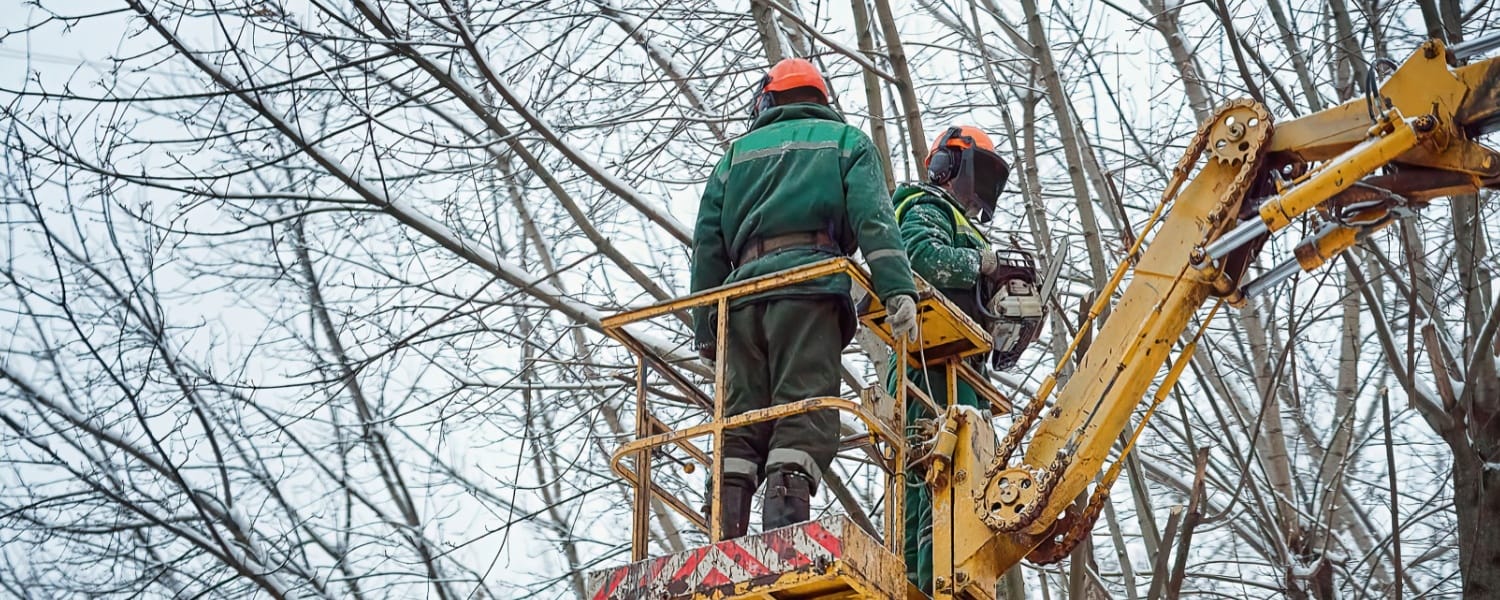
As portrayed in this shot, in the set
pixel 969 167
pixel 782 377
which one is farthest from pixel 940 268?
pixel 782 377

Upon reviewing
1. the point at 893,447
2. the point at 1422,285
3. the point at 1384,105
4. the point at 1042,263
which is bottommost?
the point at 893,447

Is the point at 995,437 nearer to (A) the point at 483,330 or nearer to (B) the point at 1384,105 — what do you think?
(B) the point at 1384,105

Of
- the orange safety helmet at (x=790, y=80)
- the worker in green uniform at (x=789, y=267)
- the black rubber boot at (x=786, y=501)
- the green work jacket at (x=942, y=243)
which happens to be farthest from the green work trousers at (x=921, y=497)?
the orange safety helmet at (x=790, y=80)

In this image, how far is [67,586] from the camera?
10.8 m

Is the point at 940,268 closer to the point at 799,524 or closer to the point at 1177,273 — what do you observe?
the point at 1177,273

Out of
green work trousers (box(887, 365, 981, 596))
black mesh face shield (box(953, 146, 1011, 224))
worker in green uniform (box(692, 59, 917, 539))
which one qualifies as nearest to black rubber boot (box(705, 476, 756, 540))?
worker in green uniform (box(692, 59, 917, 539))

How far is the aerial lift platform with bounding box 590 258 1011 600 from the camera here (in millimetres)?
5242

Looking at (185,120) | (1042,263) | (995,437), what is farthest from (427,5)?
(995,437)

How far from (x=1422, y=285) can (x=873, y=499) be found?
4450mm

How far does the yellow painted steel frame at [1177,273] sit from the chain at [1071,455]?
0.12 feet

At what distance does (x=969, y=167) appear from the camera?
752 centimetres

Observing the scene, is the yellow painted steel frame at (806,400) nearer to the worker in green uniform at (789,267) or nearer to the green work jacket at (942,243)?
the worker in green uniform at (789,267)

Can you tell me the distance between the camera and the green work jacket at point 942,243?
22.7 feet

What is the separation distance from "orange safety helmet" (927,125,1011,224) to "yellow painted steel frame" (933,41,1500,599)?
57.0 inches
